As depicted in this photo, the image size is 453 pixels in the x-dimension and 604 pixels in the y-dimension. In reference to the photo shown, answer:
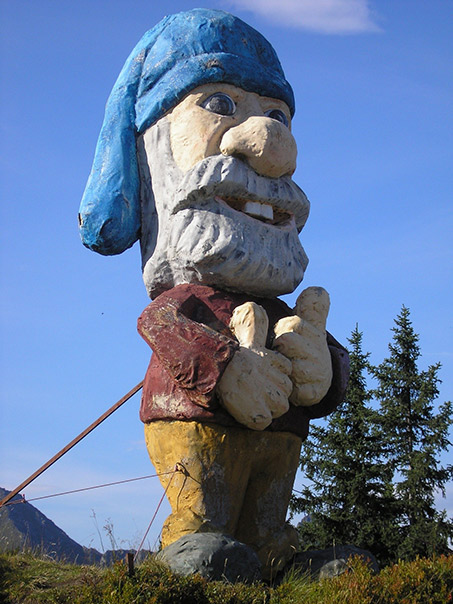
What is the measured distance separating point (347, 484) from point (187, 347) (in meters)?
4.78

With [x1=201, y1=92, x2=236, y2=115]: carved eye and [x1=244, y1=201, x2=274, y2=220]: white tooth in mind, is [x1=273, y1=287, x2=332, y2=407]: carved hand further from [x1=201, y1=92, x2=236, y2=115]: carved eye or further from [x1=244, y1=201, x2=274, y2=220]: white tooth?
[x1=201, y1=92, x2=236, y2=115]: carved eye

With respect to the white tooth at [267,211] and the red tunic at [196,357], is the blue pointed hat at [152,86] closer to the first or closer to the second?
the red tunic at [196,357]

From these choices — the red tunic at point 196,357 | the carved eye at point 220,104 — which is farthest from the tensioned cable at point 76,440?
the carved eye at point 220,104

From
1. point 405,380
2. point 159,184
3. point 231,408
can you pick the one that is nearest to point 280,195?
point 159,184

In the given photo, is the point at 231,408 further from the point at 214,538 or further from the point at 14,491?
the point at 14,491

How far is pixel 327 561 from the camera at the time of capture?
4.67m

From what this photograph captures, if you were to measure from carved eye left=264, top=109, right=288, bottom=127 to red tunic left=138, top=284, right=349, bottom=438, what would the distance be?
1.22 metres

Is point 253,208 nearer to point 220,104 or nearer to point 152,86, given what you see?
point 220,104

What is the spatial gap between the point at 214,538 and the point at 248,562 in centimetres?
21

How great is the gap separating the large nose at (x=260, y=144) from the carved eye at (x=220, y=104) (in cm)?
15

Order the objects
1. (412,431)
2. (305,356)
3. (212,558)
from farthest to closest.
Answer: (412,431) < (305,356) < (212,558)

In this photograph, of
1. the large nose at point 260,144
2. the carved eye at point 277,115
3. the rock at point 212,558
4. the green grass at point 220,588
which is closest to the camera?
the green grass at point 220,588

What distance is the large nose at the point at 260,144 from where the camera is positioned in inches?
196

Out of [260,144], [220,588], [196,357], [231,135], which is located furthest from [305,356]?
[220,588]
